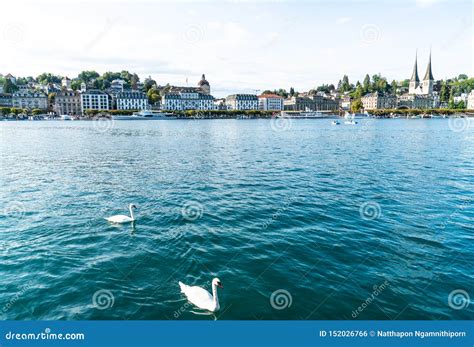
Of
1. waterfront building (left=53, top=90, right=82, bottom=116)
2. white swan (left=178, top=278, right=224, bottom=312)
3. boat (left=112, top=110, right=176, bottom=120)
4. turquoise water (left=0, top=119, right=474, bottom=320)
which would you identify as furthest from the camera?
waterfront building (left=53, top=90, right=82, bottom=116)

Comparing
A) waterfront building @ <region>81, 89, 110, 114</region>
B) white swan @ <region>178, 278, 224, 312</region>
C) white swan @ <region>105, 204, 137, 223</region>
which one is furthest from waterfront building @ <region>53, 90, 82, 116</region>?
white swan @ <region>178, 278, 224, 312</region>

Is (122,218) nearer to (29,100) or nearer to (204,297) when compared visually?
(204,297)

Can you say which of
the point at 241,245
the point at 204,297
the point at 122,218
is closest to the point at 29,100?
the point at 122,218

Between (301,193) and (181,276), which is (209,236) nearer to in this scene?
(181,276)

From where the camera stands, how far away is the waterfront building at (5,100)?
188250 millimetres

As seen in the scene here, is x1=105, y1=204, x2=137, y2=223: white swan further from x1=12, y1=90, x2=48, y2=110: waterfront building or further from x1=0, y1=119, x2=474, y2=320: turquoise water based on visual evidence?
x1=12, y1=90, x2=48, y2=110: waterfront building

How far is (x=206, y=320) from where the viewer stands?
9664mm

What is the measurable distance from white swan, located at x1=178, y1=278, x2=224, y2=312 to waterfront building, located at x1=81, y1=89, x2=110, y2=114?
19621 cm

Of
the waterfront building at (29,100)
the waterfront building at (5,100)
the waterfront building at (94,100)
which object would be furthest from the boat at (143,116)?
the waterfront building at (5,100)

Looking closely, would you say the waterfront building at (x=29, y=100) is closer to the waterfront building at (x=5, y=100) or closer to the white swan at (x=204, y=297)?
the waterfront building at (x=5, y=100)

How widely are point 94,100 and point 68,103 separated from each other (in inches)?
579

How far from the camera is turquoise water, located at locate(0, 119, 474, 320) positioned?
10.5 m
